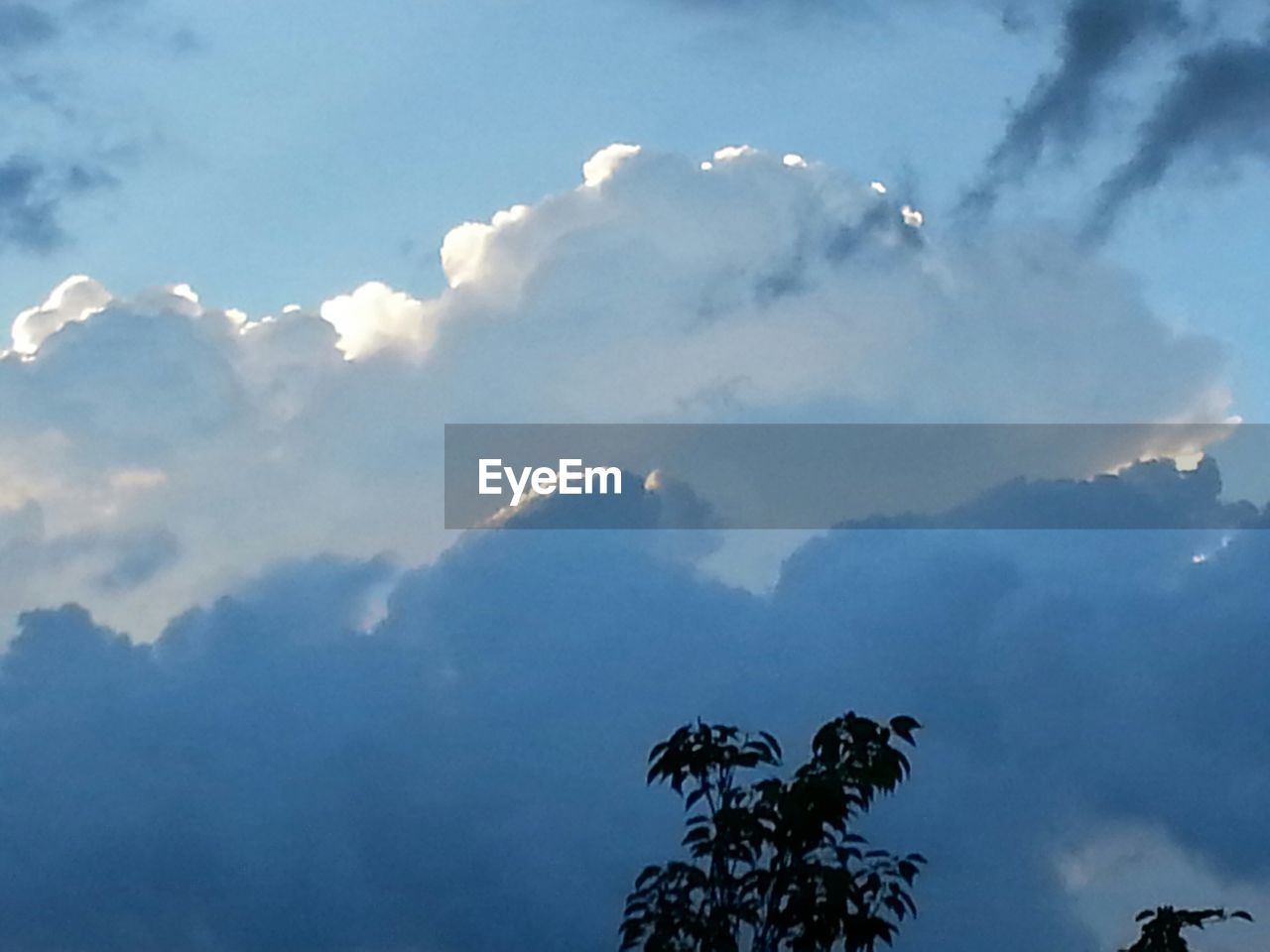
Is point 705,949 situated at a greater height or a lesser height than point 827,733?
lesser

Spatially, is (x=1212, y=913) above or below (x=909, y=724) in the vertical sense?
below

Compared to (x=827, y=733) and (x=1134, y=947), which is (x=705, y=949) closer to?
(x=827, y=733)

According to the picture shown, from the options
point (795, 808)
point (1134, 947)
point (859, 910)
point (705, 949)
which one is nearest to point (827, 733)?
point (795, 808)

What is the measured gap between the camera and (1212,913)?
1181 inches

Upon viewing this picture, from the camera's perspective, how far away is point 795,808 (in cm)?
2906

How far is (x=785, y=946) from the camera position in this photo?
31578 mm

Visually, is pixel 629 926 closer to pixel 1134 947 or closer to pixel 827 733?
pixel 827 733

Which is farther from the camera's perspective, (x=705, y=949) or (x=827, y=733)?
(x=705, y=949)

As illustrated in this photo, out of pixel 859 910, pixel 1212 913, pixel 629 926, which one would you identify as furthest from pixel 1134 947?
pixel 629 926

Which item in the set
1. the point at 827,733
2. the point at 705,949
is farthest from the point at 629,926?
the point at 827,733

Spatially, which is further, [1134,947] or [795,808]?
[1134,947]

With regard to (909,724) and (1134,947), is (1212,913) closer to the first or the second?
(1134,947)

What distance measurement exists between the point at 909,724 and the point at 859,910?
374cm

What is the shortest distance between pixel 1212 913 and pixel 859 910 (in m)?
6.01
